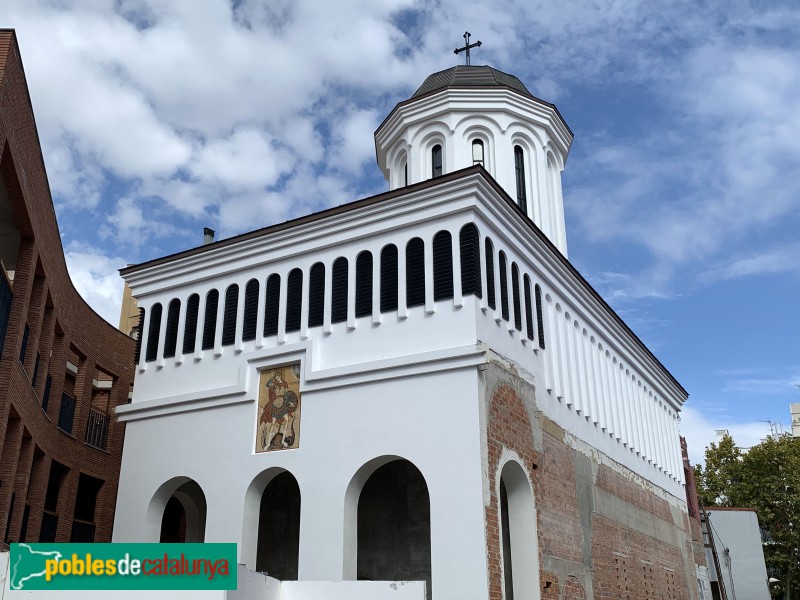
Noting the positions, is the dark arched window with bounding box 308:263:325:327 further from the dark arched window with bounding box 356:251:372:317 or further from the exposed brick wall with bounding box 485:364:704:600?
the exposed brick wall with bounding box 485:364:704:600

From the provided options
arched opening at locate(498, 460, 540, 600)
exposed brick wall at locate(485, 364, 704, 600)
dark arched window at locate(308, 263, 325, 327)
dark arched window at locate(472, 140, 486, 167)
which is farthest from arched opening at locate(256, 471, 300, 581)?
dark arched window at locate(472, 140, 486, 167)

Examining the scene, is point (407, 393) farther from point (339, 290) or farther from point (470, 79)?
point (470, 79)

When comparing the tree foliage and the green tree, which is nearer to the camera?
the tree foliage

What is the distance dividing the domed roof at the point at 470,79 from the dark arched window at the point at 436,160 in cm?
145

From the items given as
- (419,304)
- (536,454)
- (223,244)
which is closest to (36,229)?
(223,244)

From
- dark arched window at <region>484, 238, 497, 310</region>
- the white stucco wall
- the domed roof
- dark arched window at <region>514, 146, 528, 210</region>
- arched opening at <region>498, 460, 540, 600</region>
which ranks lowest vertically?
arched opening at <region>498, 460, 540, 600</region>

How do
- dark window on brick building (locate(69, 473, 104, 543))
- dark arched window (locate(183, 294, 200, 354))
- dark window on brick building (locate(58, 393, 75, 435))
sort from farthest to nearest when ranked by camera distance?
dark window on brick building (locate(69, 473, 104, 543)), dark window on brick building (locate(58, 393, 75, 435)), dark arched window (locate(183, 294, 200, 354))

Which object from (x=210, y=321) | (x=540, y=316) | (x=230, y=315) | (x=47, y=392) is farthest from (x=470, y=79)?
(x=47, y=392)

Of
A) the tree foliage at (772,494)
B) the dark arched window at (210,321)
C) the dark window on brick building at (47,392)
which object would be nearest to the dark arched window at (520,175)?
the dark arched window at (210,321)

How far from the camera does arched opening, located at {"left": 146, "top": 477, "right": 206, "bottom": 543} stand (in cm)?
1794

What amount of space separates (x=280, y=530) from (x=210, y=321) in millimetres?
4949

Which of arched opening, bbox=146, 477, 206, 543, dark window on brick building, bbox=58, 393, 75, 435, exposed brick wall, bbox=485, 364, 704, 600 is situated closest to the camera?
exposed brick wall, bbox=485, 364, 704, 600

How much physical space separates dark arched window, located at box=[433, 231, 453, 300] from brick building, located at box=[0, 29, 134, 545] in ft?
23.7

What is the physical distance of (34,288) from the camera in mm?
16750
